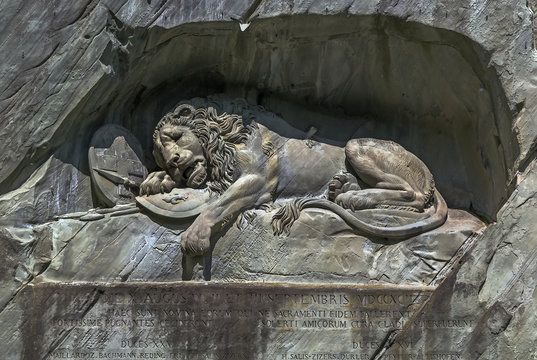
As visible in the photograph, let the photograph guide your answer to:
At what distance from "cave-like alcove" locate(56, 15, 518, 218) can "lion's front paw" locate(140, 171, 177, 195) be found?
0.40m

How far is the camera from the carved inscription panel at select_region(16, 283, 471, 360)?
261 inches

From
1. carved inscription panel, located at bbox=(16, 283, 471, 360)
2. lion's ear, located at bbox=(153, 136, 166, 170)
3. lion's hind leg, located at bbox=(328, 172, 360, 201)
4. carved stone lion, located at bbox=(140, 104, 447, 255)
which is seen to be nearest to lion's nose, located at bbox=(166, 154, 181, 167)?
carved stone lion, located at bbox=(140, 104, 447, 255)

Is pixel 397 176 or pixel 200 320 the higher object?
pixel 397 176

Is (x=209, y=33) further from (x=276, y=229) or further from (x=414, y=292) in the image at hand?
(x=414, y=292)

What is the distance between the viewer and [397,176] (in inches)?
285

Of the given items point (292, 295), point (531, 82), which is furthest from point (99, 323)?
point (531, 82)

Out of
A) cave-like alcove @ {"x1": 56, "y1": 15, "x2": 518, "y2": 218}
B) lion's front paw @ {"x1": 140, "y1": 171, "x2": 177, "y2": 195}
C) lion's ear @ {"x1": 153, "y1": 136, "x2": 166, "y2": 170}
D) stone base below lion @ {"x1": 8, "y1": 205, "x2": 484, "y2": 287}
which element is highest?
cave-like alcove @ {"x1": 56, "y1": 15, "x2": 518, "y2": 218}

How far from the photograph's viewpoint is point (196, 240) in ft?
22.4

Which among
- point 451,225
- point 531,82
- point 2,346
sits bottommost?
point 2,346

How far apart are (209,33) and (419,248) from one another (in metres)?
2.20

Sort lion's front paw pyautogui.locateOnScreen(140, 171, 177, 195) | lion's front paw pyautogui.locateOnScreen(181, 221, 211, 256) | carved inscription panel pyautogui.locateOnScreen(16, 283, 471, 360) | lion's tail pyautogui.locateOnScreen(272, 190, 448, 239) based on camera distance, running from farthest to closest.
→ lion's front paw pyautogui.locateOnScreen(140, 171, 177, 195), lion's tail pyautogui.locateOnScreen(272, 190, 448, 239), lion's front paw pyautogui.locateOnScreen(181, 221, 211, 256), carved inscription panel pyautogui.locateOnScreen(16, 283, 471, 360)

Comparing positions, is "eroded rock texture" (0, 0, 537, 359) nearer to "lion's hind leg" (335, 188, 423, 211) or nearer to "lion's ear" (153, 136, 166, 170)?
"lion's ear" (153, 136, 166, 170)

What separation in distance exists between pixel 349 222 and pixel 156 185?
4.74ft

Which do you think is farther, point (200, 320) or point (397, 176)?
point (397, 176)
